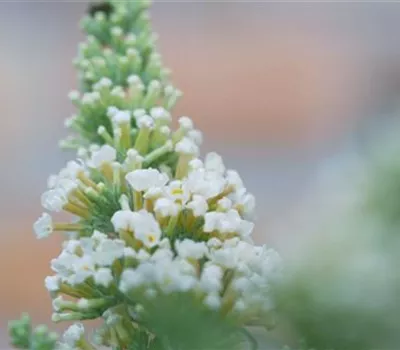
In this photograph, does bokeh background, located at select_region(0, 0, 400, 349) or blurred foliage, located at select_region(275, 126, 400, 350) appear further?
bokeh background, located at select_region(0, 0, 400, 349)

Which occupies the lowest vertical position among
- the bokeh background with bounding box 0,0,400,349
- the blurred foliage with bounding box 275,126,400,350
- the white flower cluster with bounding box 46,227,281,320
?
the blurred foliage with bounding box 275,126,400,350

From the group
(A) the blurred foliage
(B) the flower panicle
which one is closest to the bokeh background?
(B) the flower panicle

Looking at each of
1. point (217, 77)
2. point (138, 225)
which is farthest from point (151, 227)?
point (217, 77)

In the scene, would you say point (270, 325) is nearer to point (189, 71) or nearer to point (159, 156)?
point (159, 156)

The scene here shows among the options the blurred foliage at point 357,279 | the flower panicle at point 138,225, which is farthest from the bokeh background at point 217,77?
the blurred foliage at point 357,279

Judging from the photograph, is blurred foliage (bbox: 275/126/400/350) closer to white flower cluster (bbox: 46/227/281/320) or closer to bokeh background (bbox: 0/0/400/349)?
white flower cluster (bbox: 46/227/281/320)

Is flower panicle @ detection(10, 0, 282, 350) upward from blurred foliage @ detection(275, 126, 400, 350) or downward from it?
upward

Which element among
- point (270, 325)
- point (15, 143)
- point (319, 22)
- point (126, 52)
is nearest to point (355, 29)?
A: point (319, 22)

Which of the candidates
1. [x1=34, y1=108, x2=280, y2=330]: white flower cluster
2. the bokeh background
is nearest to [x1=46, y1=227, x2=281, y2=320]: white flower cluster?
[x1=34, y1=108, x2=280, y2=330]: white flower cluster
